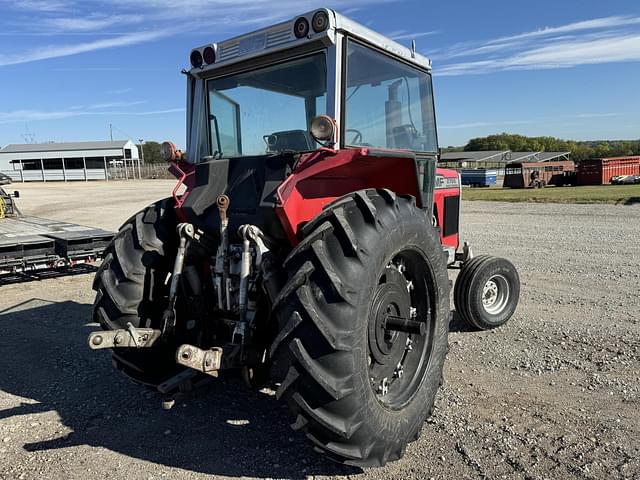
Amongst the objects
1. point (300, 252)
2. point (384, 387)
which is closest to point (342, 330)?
point (300, 252)

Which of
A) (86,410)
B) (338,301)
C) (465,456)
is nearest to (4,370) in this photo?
(86,410)

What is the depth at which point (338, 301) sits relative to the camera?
8.21ft

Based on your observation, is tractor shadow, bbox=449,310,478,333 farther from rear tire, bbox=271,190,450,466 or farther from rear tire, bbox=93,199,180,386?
rear tire, bbox=93,199,180,386

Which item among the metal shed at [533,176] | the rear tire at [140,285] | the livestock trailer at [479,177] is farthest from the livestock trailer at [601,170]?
the rear tire at [140,285]

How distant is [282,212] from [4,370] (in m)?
3.45

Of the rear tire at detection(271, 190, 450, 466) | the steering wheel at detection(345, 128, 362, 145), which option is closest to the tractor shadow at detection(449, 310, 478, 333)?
the rear tire at detection(271, 190, 450, 466)

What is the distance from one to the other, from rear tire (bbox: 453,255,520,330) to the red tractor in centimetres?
159

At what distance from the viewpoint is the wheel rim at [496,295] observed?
17.4 feet

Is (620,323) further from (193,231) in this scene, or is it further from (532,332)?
(193,231)

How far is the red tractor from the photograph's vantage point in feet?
8.27

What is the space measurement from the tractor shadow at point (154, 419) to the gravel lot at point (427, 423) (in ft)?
0.04

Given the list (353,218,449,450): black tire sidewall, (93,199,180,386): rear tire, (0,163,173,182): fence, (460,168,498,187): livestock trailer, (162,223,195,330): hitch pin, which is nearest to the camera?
(353,218,449,450): black tire sidewall

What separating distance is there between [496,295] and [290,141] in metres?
3.11

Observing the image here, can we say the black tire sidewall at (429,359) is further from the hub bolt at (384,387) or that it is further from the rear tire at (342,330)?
the hub bolt at (384,387)
